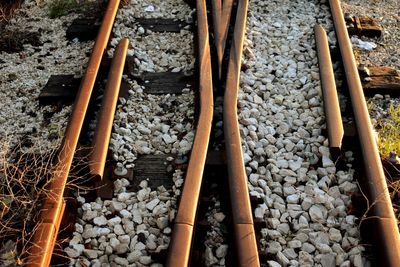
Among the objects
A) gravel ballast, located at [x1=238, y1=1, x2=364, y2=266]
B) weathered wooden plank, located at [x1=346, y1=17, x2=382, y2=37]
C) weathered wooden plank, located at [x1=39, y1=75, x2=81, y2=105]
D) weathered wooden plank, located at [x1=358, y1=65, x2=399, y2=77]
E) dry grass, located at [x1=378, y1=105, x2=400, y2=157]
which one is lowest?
weathered wooden plank, located at [x1=39, y1=75, x2=81, y2=105]

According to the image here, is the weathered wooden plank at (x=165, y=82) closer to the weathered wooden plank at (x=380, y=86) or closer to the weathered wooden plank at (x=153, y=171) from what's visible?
the weathered wooden plank at (x=153, y=171)

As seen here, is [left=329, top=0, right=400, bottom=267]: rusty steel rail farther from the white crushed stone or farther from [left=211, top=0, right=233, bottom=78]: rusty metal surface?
the white crushed stone

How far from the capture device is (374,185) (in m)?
3.98

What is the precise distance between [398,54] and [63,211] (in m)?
4.14

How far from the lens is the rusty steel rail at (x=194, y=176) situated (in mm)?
3535

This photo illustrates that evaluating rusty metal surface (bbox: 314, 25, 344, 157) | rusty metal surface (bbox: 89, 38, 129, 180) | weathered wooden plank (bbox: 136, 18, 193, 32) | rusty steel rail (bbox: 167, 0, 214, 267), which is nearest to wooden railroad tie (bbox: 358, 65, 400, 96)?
rusty metal surface (bbox: 314, 25, 344, 157)

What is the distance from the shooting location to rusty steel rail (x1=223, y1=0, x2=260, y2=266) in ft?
11.7

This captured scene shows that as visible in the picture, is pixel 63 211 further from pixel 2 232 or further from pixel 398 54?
pixel 398 54

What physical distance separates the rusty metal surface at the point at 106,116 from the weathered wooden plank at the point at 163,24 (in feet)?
2.57

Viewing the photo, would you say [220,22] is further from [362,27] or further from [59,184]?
[59,184]

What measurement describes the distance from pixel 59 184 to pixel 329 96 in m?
2.49

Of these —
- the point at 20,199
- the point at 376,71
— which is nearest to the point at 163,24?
the point at 376,71

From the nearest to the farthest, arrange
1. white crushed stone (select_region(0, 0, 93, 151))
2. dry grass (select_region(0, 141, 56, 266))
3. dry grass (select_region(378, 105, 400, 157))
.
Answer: dry grass (select_region(0, 141, 56, 266)), dry grass (select_region(378, 105, 400, 157)), white crushed stone (select_region(0, 0, 93, 151))

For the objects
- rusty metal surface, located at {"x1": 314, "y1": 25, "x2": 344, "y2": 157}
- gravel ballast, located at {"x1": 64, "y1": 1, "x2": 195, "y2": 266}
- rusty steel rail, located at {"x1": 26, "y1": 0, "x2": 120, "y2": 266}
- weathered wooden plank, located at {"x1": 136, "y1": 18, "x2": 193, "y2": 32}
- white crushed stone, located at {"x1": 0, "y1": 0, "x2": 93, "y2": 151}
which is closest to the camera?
rusty steel rail, located at {"x1": 26, "y1": 0, "x2": 120, "y2": 266}
